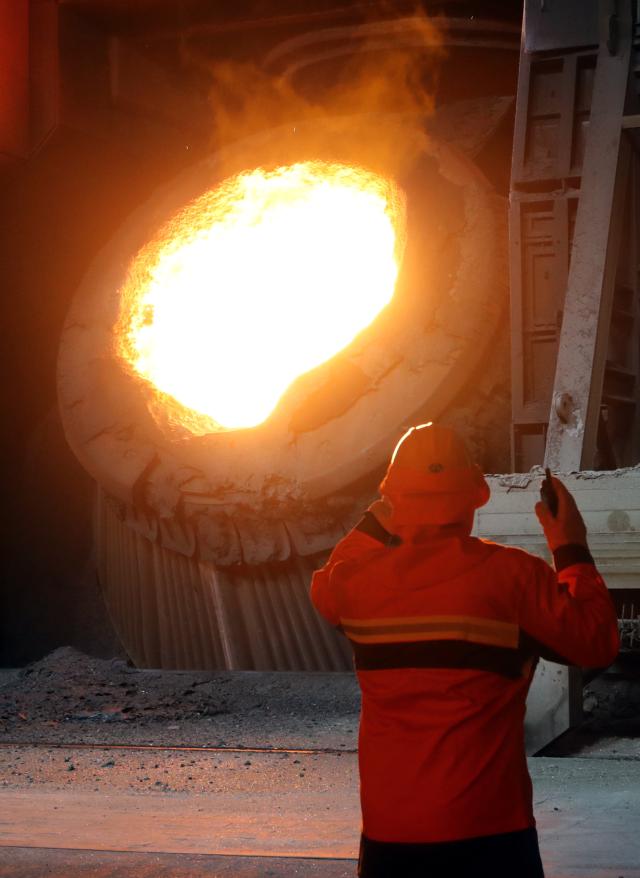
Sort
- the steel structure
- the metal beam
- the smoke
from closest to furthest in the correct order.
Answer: the metal beam
the steel structure
the smoke

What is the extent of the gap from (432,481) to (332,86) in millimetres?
6589

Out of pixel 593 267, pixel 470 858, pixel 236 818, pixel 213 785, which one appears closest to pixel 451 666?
pixel 470 858

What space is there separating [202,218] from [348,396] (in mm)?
1879

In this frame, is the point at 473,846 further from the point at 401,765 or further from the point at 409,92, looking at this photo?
the point at 409,92

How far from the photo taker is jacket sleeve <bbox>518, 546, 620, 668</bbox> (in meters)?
2.15

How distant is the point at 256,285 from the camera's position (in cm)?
766

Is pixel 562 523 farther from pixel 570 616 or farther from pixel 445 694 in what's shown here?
pixel 445 694

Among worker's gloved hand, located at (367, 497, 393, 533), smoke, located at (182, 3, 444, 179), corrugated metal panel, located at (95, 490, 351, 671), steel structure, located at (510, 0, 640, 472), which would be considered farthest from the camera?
smoke, located at (182, 3, 444, 179)

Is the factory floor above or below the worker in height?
below

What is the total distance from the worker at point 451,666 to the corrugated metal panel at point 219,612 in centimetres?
440

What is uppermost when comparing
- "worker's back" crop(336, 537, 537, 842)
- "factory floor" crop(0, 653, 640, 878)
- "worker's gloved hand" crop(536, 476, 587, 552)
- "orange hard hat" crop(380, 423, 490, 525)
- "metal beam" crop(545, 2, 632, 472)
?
"metal beam" crop(545, 2, 632, 472)

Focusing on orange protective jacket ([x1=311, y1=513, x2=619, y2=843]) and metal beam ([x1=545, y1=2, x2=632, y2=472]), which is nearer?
orange protective jacket ([x1=311, y1=513, x2=619, y2=843])

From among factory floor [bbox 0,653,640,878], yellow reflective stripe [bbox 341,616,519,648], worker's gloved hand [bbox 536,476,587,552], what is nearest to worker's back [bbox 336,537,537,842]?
yellow reflective stripe [bbox 341,616,519,648]

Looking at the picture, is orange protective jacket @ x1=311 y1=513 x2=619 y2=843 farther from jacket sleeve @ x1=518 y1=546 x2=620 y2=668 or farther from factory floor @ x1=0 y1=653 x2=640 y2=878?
factory floor @ x1=0 y1=653 x2=640 y2=878
